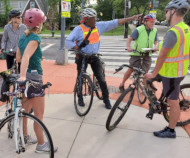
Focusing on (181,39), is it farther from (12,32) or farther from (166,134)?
(12,32)

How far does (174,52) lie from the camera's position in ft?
10.0

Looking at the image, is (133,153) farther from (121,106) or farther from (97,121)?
(97,121)

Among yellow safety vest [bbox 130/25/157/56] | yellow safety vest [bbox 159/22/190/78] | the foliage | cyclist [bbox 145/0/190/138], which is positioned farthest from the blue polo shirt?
the foliage

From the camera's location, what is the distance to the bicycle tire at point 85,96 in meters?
4.09

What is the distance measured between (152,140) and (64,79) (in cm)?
393

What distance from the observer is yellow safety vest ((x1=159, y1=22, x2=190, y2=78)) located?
295cm

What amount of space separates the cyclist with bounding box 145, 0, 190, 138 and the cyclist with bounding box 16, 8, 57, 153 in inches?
62.5

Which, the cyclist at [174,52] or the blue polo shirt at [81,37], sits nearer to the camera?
the cyclist at [174,52]

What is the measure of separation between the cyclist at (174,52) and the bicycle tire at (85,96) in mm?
1185

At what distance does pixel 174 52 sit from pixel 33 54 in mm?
1859

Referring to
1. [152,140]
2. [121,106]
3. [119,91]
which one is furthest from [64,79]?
[152,140]

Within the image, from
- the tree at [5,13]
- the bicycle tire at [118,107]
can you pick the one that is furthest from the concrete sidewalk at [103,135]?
the tree at [5,13]

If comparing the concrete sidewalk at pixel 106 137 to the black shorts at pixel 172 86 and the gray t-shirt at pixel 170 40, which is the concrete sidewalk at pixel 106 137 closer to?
the black shorts at pixel 172 86

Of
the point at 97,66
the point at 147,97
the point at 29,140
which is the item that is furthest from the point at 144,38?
the point at 29,140
